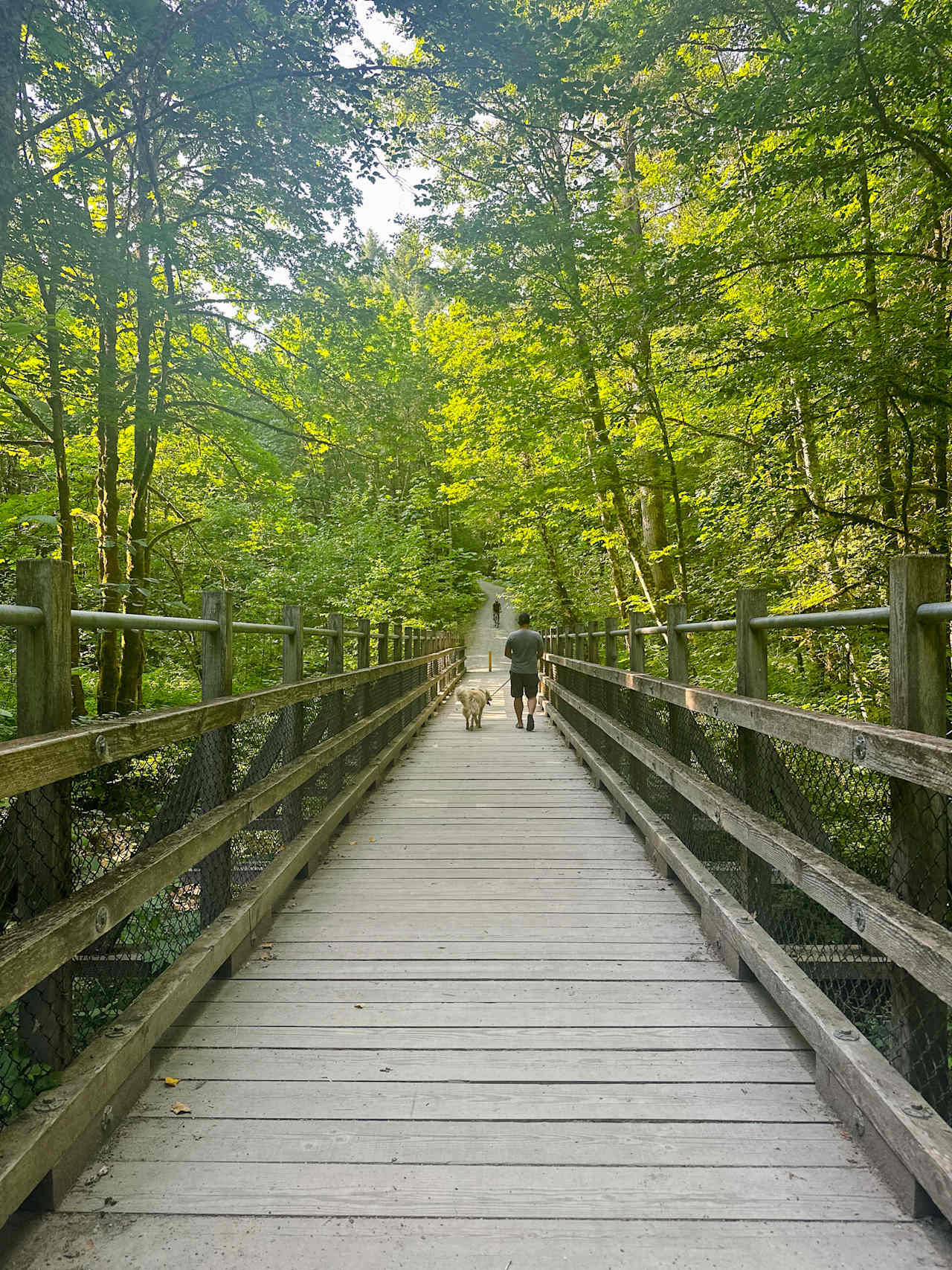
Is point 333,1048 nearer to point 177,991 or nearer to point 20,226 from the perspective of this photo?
point 177,991

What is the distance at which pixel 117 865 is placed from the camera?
9.48 feet

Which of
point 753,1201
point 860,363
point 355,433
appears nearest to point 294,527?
point 355,433

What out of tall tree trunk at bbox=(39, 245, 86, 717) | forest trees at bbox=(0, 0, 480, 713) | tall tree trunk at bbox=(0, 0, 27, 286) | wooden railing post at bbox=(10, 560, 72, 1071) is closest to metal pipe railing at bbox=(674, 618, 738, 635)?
wooden railing post at bbox=(10, 560, 72, 1071)

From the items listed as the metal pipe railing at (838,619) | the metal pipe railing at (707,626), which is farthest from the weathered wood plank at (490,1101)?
the metal pipe railing at (707,626)

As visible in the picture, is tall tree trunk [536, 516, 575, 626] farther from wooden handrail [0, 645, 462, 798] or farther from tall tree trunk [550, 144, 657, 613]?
wooden handrail [0, 645, 462, 798]

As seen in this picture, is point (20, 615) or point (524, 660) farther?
point (524, 660)

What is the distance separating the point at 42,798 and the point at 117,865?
3.59 feet

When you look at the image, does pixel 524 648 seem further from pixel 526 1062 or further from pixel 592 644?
pixel 526 1062

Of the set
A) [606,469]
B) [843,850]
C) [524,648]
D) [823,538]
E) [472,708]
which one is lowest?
[472,708]

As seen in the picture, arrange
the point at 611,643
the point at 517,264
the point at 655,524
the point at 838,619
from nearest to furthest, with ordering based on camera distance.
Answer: the point at 838,619, the point at 611,643, the point at 517,264, the point at 655,524

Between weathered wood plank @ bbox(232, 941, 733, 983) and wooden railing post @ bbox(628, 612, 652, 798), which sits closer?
weathered wood plank @ bbox(232, 941, 733, 983)

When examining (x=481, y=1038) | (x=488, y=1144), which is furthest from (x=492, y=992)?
(x=488, y=1144)

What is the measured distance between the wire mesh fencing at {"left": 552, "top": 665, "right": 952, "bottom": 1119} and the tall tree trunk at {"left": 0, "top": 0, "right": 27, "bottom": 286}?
5180 millimetres

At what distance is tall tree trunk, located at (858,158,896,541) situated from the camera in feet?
19.2
